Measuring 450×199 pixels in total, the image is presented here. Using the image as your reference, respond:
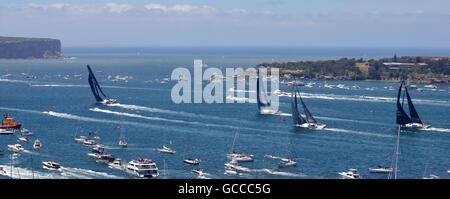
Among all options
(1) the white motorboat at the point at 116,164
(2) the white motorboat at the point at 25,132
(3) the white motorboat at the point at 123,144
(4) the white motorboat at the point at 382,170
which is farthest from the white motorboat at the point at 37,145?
(4) the white motorboat at the point at 382,170

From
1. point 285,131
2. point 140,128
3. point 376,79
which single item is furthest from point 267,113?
point 376,79

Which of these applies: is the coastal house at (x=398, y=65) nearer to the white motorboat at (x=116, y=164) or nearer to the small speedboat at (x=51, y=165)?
the white motorboat at (x=116, y=164)

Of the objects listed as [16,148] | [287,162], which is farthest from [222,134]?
[16,148]

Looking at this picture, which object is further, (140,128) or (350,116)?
(350,116)

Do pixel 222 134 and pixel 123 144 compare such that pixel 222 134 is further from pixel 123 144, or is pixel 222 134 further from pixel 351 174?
pixel 351 174

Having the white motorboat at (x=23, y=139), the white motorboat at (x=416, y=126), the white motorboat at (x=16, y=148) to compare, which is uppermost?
the white motorboat at (x=16, y=148)
